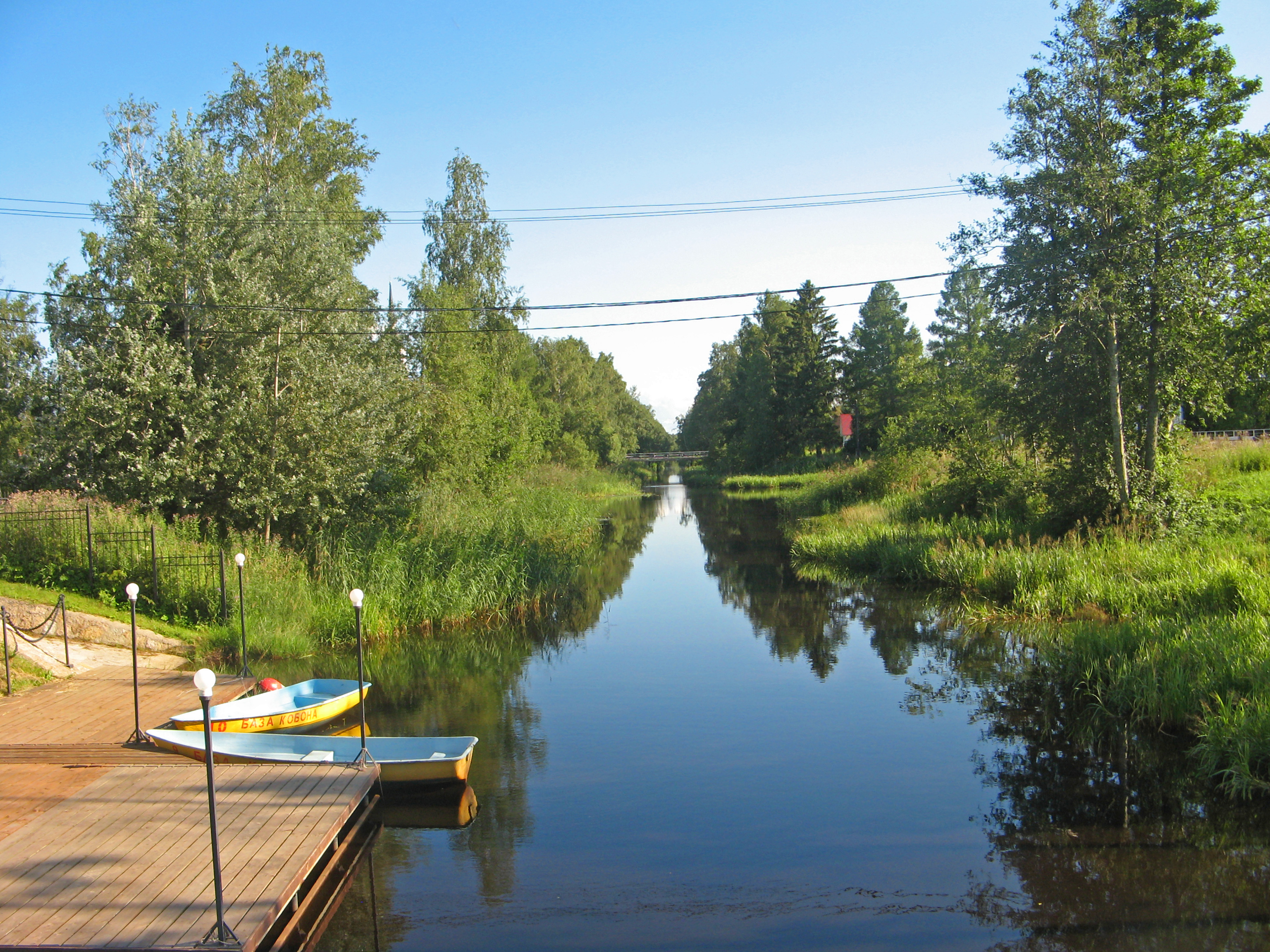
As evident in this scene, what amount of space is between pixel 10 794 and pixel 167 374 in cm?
1015

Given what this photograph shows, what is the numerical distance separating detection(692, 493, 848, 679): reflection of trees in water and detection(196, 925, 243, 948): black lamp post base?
33.1ft

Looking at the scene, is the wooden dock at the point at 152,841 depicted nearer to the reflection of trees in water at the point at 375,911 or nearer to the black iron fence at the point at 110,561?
the reflection of trees in water at the point at 375,911

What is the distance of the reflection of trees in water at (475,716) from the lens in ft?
23.5

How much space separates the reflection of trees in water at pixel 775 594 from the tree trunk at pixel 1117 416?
637 cm

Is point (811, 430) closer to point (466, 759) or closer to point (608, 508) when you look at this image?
point (608, 508)

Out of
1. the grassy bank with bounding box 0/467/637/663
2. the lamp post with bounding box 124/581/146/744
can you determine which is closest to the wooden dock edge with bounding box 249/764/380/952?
the lamp post with bounding box 124/581/146/744

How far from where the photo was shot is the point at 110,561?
1511 cm

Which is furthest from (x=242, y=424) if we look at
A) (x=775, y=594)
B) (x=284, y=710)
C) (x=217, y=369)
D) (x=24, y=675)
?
(x=775, y=594)

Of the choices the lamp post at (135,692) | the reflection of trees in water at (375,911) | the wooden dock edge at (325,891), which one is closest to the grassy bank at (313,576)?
the lamp post at (135,692)

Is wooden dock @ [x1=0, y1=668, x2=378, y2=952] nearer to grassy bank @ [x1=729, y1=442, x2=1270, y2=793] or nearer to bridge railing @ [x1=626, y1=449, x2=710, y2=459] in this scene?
grassy bank @ [x1=729, y1=442, x2=1270, y2=793]

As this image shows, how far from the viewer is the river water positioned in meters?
6.39

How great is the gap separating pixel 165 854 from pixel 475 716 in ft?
18.3

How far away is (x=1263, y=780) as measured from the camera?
8.09m

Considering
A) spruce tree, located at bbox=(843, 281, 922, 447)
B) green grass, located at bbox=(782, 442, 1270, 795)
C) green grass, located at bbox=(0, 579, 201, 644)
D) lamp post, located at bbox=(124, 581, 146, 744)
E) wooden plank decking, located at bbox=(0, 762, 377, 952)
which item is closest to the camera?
wooden plank decking, located at bbox=(0, 762, 377, 952)
